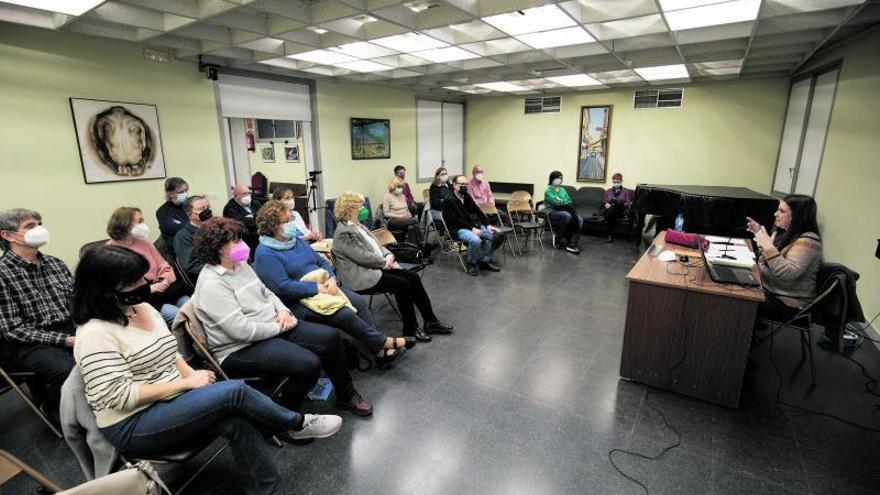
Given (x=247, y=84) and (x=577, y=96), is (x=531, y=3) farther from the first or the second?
(x=577, y=96)

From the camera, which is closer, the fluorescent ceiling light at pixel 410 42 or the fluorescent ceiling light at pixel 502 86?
the fluorescent ceiling light at pixel 410 42

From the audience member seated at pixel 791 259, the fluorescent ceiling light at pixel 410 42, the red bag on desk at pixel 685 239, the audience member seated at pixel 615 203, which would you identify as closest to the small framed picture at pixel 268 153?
the fluorescent ceiling light at pixel 410 42

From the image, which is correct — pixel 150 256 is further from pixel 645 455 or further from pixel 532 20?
pixel 532 20

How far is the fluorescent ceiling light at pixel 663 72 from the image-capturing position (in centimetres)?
556

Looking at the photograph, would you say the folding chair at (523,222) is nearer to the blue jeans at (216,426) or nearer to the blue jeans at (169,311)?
the blue jeans at (169,311)

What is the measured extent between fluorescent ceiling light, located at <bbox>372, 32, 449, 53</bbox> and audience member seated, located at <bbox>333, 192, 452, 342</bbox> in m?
1.85

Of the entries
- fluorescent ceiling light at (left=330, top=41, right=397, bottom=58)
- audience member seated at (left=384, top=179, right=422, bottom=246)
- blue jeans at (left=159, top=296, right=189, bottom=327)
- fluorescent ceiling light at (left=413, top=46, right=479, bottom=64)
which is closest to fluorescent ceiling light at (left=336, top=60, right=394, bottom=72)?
fluorescent ceiling light at (left=330, top=41, right=397, bottom=58)

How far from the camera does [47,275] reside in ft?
7.97

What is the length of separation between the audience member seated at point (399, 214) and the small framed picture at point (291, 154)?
2.44 m

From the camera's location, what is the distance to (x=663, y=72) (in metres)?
5.94

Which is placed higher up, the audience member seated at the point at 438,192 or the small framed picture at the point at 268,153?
the small framed picture at the point at 268,153

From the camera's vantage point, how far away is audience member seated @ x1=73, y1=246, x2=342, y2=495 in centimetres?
150

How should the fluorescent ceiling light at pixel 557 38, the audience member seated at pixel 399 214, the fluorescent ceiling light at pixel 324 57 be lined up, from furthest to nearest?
1. the audience member seated at pixel 399 214
2. the fluorescent ceiling light at pixel 324 57
3. the fluorescent ceiling light at pixel 557 38

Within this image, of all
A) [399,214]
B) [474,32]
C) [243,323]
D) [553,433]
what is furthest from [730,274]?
[399,214]
